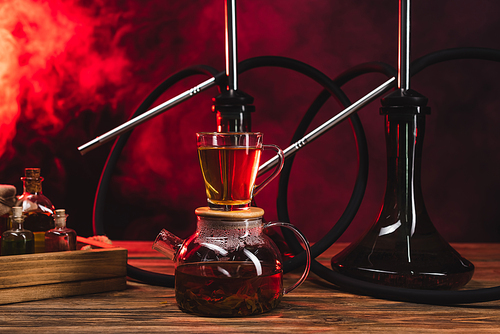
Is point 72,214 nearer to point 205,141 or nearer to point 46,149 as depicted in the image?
point 46,149

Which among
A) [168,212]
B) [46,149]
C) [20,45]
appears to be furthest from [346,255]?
[20,45]

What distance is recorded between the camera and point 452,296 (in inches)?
25.9

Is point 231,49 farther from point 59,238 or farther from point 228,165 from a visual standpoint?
point 59,238

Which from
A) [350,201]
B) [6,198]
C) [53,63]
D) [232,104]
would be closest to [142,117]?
[232,104]

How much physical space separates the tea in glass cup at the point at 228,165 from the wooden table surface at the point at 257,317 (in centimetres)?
15

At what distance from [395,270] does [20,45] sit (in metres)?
1.17

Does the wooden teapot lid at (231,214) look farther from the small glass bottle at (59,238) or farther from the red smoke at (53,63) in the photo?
the red smoke at (53,63)

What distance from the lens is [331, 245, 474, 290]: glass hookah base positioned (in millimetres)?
715

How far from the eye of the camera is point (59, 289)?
0.72 meters

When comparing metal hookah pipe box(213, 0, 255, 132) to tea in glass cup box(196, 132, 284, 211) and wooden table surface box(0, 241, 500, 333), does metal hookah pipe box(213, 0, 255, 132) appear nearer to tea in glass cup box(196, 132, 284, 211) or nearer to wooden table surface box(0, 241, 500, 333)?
tea in glass cup box(196, 132, 284, 211)

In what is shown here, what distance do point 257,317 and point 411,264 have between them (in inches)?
9.9

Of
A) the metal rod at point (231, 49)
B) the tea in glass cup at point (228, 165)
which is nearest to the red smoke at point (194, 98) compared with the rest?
the metal rod at point (231, 49)

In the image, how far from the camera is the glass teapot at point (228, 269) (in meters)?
0.62

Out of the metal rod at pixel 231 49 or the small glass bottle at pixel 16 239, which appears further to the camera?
the metal rod at pixel 231 49
